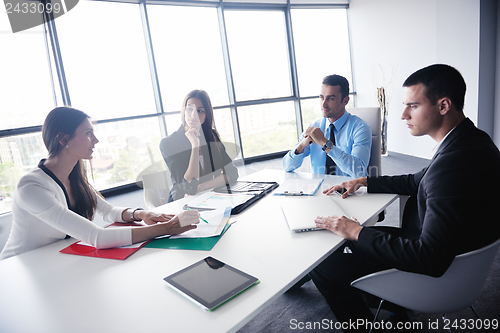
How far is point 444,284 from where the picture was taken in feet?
3.40

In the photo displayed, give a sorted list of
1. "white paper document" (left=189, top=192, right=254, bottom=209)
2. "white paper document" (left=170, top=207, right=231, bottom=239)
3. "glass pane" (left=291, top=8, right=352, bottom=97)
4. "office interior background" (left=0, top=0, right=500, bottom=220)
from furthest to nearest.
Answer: "glass pane" (left=291, top=8, right=352, bottom=97) < "office interior background" (left=0, top=0, right=500, bottom=220) < "white paper document" (left=189, top=192, right=254, bottom=209) < "white paper document" (left=170, top=207, right=231, bottom=239)

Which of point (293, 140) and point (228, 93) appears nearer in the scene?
point (228, 93)

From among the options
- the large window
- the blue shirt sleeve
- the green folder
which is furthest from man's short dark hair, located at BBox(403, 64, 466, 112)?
the large window

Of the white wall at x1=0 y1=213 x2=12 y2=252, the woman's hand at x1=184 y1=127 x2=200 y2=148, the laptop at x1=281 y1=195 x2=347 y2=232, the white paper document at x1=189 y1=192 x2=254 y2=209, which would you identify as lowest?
the white wall at x1=0 y1=213 x2=12 y2=252

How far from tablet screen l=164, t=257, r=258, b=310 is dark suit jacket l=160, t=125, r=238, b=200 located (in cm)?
131

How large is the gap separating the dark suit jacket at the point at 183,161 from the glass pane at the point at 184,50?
266cm

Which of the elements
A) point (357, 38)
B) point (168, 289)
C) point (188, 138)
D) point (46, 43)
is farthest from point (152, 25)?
point (168, 289)

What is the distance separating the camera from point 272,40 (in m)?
5.59

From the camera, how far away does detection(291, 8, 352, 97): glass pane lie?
575 cm

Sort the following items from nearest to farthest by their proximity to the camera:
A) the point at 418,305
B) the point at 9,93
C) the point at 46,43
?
the point at 418,305, the point at 9,93, the point at 46,43

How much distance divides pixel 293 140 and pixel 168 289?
5501 millimetres

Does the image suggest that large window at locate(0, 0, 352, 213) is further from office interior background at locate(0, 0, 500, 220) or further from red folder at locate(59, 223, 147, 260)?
red folder at locate(59, 223, 147, 260)

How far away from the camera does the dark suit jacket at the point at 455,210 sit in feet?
3.15

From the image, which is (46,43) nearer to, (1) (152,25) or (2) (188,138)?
(1) (152,25)
